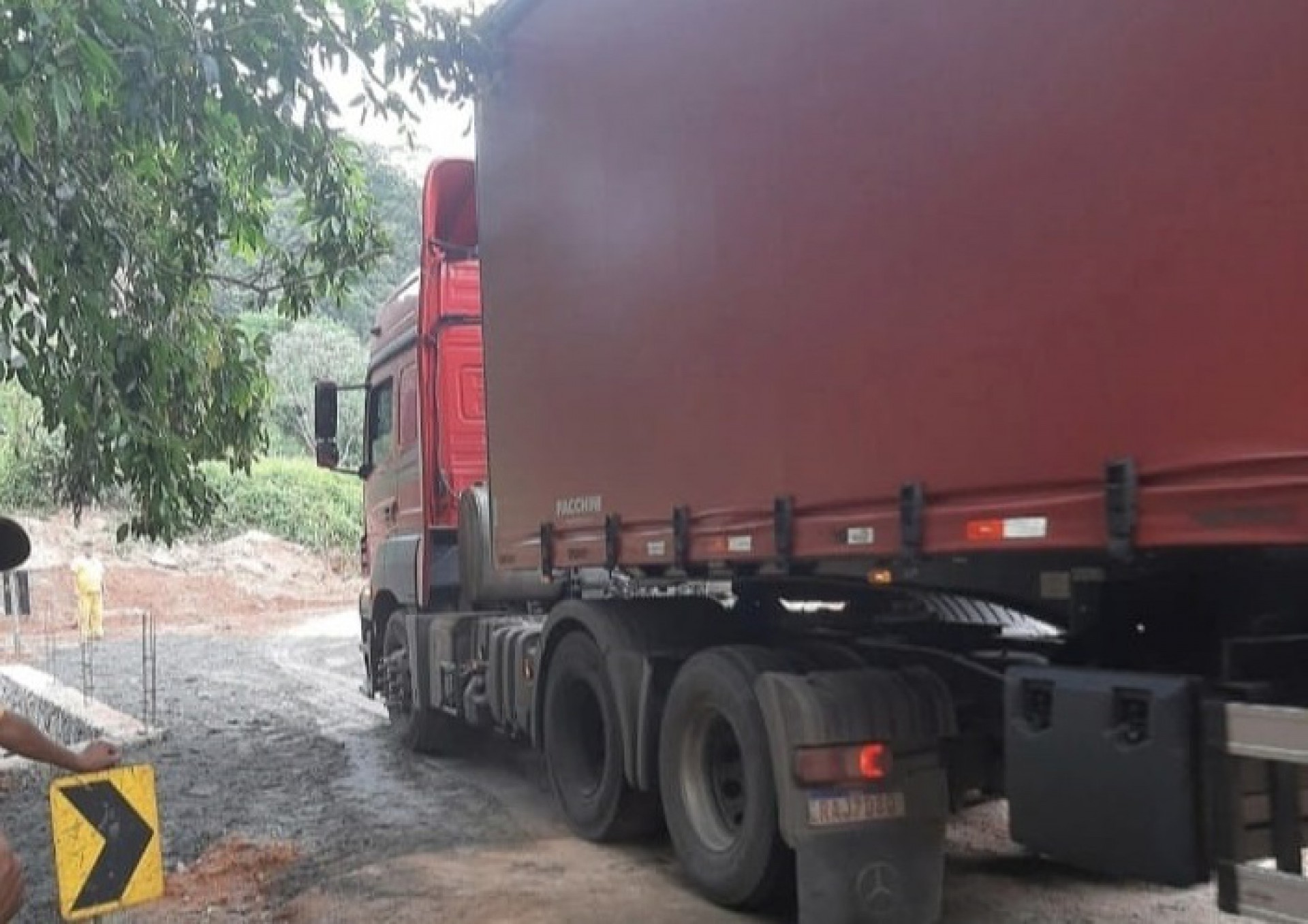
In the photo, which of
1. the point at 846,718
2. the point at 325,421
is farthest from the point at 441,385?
the point at 846,718

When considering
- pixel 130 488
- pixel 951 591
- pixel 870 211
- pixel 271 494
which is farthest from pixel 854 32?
pixel 271 494

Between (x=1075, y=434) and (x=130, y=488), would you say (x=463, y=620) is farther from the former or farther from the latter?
(x=1075, y=434)

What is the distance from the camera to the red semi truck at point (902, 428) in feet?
10.2

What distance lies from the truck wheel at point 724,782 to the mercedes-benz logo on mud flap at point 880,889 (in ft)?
1.32

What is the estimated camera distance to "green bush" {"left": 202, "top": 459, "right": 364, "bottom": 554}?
32.3 meters

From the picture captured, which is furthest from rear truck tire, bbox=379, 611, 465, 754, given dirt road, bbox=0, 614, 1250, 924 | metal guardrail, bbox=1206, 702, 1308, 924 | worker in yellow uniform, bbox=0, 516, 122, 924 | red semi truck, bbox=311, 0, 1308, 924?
metal guardrail, bbox=1206, 702, 1308, 924

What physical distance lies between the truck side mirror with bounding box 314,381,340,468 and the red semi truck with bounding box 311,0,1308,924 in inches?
92.9

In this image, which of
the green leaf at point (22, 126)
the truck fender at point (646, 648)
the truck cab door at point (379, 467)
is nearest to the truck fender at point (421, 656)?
the truck cab door at point (379, 467)

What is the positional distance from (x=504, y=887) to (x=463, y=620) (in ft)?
9.20

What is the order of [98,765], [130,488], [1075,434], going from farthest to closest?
[130,488] → [98,765] → [1075,434]

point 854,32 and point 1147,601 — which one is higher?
point 854,32

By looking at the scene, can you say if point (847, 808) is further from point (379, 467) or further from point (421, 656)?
point (379, 467)

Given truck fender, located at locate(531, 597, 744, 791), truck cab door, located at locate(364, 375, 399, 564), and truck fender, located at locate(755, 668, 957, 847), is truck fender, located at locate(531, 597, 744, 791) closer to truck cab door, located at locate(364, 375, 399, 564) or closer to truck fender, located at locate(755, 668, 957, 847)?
truck fender, located at locate(755, 668, 957, 847)

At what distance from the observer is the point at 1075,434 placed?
342 centimetres
